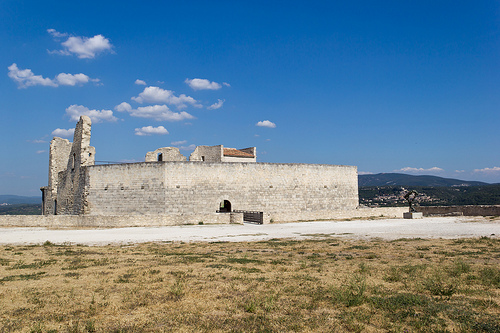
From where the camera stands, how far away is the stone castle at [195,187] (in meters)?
26.5

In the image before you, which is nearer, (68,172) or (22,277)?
(22,277)

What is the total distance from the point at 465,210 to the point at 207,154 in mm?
23219

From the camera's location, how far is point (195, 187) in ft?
88.4

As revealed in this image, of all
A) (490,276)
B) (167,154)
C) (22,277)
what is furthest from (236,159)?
(490,276)

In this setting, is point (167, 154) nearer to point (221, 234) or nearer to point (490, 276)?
point (221, 234)

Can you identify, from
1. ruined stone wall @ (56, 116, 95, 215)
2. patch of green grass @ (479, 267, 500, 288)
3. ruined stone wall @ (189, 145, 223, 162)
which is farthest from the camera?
ruined stone wall @ (189, 145, 223, 162)

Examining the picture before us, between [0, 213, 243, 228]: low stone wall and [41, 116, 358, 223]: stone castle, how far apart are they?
84.7 inches

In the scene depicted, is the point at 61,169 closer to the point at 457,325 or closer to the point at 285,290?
the point at 285,290

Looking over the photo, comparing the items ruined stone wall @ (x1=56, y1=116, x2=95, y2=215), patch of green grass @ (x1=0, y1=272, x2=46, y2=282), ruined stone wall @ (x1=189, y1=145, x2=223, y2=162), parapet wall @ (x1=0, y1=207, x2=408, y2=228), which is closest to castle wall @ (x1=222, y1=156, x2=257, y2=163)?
ruined stone wall @ (x1=189, y1=145, x2=223, y2=162)

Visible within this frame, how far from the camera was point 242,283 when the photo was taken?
681 cm

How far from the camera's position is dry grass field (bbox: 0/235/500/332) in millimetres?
4734

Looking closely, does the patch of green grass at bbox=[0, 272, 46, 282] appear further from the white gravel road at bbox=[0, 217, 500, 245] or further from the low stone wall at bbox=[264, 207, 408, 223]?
the low stone wall at bbox=[264, 207, 408, 223]

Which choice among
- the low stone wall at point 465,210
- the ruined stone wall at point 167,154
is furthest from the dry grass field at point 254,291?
the ruined stone wall at point 167,154

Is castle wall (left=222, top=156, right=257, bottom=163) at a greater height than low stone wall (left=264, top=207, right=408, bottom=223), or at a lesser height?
greater
